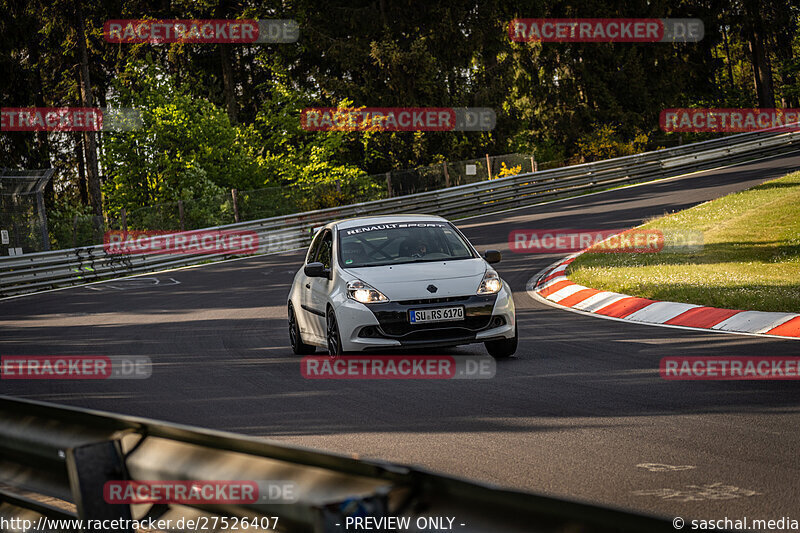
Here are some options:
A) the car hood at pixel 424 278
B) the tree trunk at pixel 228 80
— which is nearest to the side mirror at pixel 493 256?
the car hood at pixel 424 278

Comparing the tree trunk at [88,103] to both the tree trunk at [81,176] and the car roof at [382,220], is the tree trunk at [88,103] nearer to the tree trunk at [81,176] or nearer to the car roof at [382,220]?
the tree trunk at [81,176]

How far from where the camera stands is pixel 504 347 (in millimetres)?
10414

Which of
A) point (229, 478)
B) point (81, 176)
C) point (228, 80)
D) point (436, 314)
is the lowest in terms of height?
point (436, 314)

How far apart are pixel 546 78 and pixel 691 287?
39.0 meters

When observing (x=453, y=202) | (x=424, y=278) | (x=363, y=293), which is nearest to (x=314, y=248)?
(x=363, y=293)

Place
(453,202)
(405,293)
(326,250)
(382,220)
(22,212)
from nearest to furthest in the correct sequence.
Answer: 1. (405,293)
2. (382,220)
3. (326,250)
4. (22,212)
5. (453,202)

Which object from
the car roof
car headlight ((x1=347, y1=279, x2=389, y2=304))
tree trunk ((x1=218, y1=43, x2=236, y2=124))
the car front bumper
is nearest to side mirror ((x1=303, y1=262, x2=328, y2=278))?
car headlight ((x1=347, y1=279, x2=389, y2=304))

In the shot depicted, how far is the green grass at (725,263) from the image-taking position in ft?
41.8

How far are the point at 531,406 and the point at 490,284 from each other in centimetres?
284

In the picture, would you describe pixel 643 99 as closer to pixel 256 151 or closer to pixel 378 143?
pixel 378 143

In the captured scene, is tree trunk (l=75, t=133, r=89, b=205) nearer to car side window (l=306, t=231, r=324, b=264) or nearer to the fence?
the fence

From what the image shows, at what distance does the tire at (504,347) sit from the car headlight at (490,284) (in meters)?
0.45

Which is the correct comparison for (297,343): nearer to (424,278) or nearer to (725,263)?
(424,278)

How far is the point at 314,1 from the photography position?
48312mm
